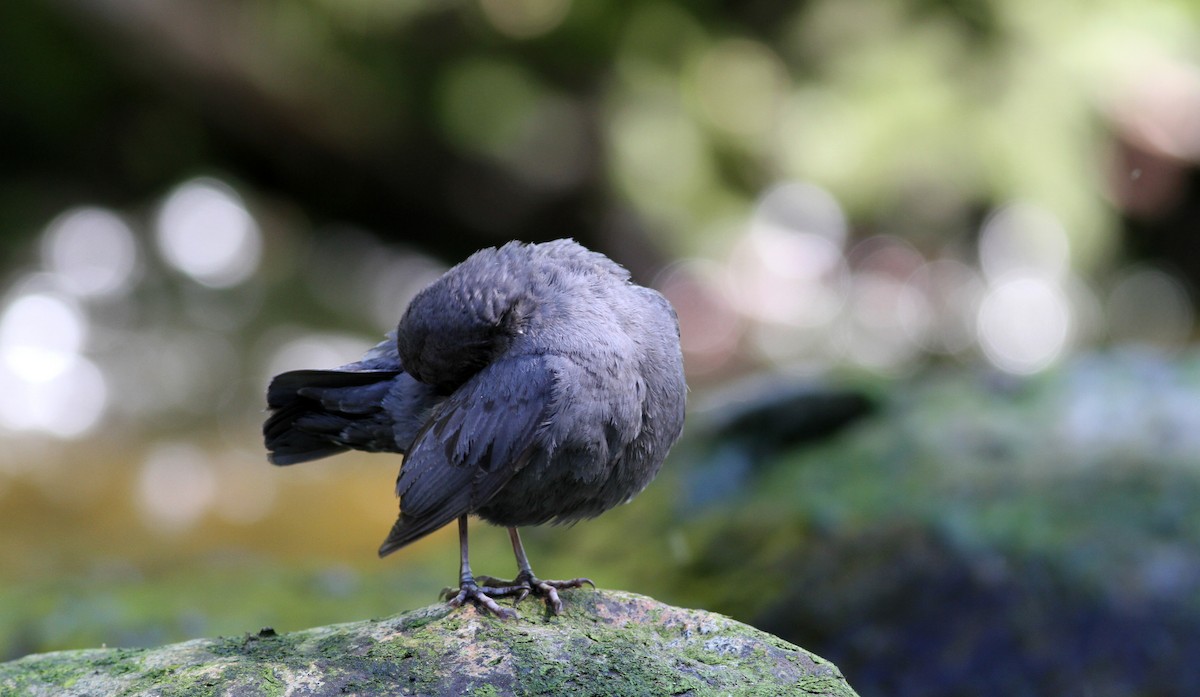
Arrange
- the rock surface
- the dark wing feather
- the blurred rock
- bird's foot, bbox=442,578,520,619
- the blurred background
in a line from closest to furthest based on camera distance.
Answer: the rock surface
bird's foot, bbox=442,578,520,619
the dark wing feather
the blurred rock
the blurred background

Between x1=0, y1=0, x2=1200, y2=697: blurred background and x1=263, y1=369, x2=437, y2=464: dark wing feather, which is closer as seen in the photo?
x1=263, y1=369, x2=437, y2=464: dark wing feather

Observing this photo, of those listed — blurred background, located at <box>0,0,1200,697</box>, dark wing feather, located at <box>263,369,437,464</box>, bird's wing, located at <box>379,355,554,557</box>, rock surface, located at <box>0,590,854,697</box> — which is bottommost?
rock surface, located at <box>0,590,854,697</box>

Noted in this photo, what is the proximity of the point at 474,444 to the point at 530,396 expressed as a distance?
222 millimetres

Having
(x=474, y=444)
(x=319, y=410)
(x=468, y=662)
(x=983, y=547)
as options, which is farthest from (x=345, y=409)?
(x=983, y=547)

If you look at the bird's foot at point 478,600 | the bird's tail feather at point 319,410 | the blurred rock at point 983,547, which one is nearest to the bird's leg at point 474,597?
the bird's foot at point 478,600

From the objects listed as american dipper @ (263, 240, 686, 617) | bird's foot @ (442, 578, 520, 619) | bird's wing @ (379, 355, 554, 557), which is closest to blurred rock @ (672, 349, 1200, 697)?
american dipper @ (263, 240, 686, 617)

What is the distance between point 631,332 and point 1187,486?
2737 millimetres

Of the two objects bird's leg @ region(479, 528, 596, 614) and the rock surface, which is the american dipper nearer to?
bird's leg @ region(479, 528, 596, 614)

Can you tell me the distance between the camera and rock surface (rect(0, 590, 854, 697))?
279cm

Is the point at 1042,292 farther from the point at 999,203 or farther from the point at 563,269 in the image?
the point at 563,269

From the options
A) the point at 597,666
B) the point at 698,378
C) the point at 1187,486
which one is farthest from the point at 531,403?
the point at 698,378

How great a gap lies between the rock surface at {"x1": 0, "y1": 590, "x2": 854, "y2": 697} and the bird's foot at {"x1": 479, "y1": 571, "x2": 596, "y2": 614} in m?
0.05

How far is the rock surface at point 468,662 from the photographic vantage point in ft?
9.17

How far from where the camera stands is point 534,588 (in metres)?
3.31
